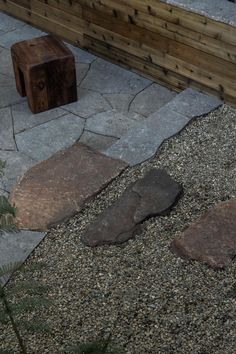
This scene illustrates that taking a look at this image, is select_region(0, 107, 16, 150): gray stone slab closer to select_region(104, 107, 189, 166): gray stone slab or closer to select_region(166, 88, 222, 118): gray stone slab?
select_region(104, 107, 189, 166): gray stone slab

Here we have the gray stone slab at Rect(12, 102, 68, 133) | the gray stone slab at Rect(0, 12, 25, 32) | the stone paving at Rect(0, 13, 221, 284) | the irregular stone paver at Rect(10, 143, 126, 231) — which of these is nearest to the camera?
the irregular stone paver at Rect(10, 143, 126, 231)

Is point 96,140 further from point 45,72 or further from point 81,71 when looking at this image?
point 81,71

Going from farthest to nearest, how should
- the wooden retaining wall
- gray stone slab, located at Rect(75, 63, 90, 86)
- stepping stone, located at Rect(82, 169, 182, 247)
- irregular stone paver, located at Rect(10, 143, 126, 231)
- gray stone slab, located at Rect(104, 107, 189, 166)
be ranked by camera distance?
gray stone slab, located at Rect(75, 63, 90, 86)
the wooden retaining wall
gray stone slab, located at Rect(104, 107, 189, 166)
irregular stone paver, located at Rect(10, 143, 126, 231)
stepping stone, located at Rect(82, 169, 182, 247)

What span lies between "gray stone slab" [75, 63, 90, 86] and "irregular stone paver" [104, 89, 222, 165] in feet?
3.64

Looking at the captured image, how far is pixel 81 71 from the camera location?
6539 millimetres

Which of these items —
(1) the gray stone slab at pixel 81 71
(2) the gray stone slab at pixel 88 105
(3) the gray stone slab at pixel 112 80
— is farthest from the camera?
(1) the gray stone slab at pixel 81 71

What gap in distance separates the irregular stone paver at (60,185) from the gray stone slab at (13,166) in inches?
4.5

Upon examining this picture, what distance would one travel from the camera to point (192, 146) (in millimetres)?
5285

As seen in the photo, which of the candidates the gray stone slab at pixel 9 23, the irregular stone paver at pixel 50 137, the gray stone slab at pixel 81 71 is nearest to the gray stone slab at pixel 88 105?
the irregular stone paver at pixel 50 137

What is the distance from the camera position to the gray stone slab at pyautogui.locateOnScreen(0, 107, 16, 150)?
5.50 m

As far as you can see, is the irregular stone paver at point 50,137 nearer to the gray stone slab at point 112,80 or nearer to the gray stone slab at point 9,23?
the gray stone slab at point 112,80

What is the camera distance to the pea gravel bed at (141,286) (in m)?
3.66

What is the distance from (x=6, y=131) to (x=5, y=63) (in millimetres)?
1329

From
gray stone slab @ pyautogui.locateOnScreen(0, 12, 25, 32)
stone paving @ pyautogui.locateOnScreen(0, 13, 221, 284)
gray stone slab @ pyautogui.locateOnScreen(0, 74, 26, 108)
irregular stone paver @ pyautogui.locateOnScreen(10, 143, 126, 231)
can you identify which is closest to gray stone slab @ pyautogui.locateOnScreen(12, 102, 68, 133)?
stone paving @ pyautogui.locateOnScreen(0, 13, 221, 284)
